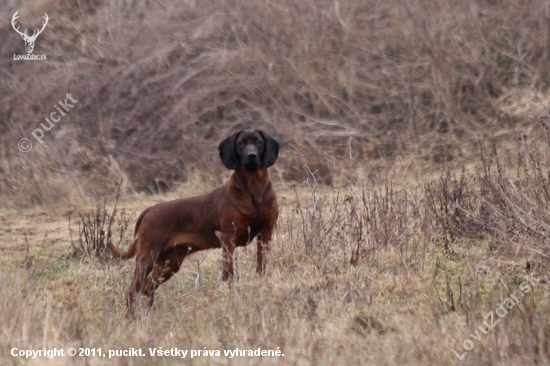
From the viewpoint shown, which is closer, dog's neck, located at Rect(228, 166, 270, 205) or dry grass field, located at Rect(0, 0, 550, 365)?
dry grass field, located at Rect(0, 0, 550, 365)

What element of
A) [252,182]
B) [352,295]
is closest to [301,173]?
[252,182]

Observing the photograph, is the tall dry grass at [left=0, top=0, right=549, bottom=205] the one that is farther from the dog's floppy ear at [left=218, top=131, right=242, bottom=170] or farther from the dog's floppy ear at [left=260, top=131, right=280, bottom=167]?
the dog's floppy ear at [left=218, top=131, right=242, bottom=170]

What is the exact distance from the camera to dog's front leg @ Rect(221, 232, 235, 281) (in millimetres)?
6438

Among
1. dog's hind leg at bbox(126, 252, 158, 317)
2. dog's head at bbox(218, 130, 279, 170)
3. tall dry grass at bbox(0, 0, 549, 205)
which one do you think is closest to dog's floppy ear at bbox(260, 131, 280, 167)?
dog's head at bbox(218, 130, 279, 170)

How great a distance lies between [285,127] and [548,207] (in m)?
7.80

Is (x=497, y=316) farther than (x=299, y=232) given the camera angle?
No

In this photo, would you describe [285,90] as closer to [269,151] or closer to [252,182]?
[269,151]

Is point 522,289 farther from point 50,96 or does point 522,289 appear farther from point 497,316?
point 50,96

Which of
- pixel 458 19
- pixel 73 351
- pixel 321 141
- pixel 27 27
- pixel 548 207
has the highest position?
pixel 27 27

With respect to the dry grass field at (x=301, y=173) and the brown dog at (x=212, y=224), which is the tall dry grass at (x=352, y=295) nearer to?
the dry grass field at (x=301, y=173)

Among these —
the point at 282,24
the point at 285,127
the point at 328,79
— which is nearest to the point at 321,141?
the point at 285,127

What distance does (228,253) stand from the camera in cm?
640

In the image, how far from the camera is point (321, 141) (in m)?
13.5

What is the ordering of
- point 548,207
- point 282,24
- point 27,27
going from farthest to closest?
point 27,27
point 282,24
point 548,207
